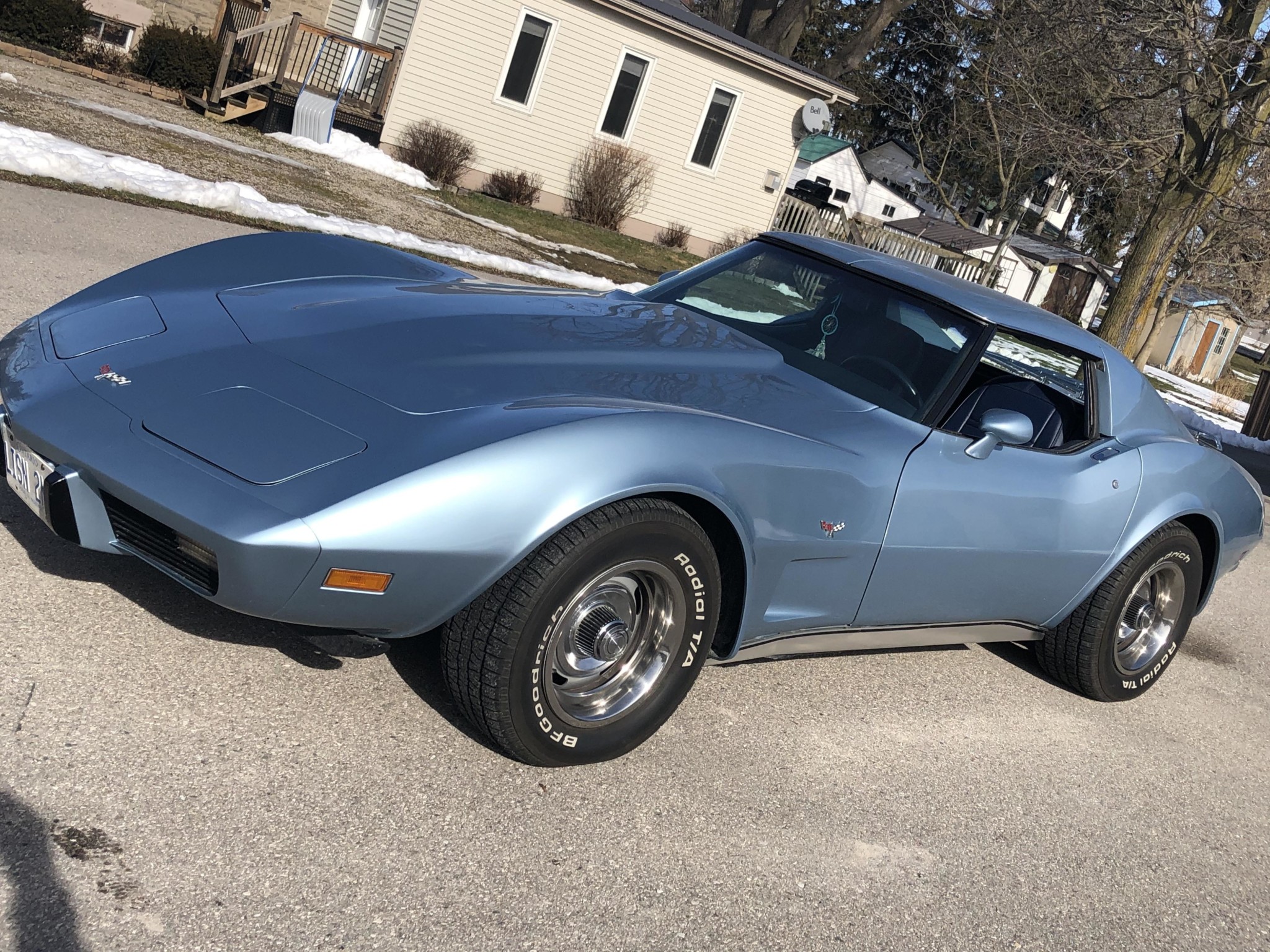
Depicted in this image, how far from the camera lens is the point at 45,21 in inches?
706

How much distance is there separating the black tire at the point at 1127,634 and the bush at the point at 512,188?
1636cm

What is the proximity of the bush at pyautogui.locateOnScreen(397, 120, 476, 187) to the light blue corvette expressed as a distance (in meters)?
15.0

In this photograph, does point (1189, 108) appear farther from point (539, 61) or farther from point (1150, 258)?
point (539, 61)

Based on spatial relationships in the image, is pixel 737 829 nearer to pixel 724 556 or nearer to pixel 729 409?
pixel 724 556

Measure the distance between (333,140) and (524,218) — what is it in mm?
3020

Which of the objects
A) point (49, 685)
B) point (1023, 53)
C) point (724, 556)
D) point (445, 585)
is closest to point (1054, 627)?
point (724, 556)

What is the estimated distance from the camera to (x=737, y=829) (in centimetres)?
315

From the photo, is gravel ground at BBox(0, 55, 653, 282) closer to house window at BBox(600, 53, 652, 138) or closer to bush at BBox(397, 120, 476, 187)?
bush at BBox(397, 120, 476, 187)

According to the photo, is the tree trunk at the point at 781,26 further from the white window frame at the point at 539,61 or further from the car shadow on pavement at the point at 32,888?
the car shadow on pavement at the point at 32,888

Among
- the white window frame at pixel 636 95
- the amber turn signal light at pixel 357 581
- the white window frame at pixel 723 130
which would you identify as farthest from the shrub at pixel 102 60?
the amber turn signal light at pixel 357 581

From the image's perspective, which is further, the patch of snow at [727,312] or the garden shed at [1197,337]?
the garden shed at [1197,337]

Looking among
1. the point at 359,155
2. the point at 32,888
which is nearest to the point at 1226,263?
the point at 359,155

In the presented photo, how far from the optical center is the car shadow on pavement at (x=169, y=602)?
3330mm

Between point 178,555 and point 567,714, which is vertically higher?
point 178,555
